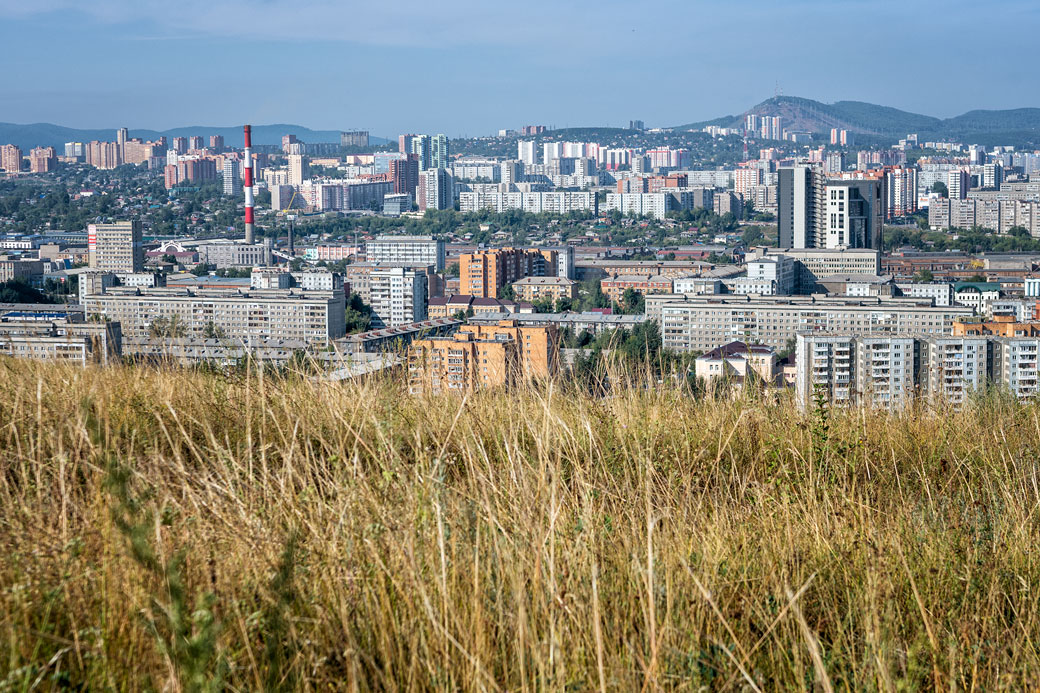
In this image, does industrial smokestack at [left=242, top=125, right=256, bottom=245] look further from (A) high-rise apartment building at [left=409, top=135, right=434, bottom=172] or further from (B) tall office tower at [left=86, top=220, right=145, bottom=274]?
(A) high-rise apartment building at [left=409, top=135, right=434, bottom=172]

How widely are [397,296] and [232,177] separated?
26.5 metres

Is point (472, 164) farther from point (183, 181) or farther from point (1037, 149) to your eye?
point (1037, 149)

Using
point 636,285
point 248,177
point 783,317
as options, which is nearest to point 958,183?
point 636,285

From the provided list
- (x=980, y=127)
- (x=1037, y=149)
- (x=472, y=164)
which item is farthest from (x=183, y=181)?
(x=980, y=127)

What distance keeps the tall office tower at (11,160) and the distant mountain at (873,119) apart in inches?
1945

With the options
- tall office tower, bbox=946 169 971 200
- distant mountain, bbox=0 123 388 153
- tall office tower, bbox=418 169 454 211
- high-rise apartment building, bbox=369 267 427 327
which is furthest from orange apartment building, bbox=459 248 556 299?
distant mountain, bbox=0 123 388 153

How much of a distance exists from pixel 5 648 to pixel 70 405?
22.7 inches

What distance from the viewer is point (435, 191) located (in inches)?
1459

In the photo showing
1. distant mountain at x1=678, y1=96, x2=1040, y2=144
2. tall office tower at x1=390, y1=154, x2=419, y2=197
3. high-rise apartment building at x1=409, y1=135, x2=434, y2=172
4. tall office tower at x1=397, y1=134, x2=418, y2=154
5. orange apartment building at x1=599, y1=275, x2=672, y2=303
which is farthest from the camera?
distant mountain at x1=678, y1=96, x2=1040, y2=144

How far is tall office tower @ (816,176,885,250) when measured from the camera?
19.2 meters

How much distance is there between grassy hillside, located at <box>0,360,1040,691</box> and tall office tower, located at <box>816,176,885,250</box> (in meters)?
18.7

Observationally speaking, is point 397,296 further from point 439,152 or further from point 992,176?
point 439,152

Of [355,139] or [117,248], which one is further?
[355,139]

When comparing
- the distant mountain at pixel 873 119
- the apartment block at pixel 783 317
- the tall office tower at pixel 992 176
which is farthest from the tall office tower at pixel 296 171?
the distant mountain at pixel 873 119
